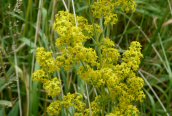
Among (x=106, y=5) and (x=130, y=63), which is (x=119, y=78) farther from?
(x=106, y=5)

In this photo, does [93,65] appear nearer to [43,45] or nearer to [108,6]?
[108,6]

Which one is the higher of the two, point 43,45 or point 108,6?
point 108,6

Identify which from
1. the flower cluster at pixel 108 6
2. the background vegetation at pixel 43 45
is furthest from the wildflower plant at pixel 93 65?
the background vegetation at pixel 43 45

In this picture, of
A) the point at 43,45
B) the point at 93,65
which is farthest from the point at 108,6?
the point at 43,45

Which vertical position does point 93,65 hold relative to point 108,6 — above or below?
below

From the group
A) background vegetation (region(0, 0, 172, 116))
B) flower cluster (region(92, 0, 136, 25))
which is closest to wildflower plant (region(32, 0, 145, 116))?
flower cluster (region(92, 0, 136, 25))

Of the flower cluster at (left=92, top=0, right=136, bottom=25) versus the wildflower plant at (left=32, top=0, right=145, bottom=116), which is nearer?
the wildflower plant at (left=32, top=0, right=145, bottom=116)

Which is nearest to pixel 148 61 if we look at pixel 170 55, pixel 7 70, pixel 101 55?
pixel 170 55

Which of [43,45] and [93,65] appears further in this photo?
[43,45]

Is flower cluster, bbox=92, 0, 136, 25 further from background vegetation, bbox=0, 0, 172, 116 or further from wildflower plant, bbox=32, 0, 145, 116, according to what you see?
background vegetation, bbox=0, 0, 172, 116
